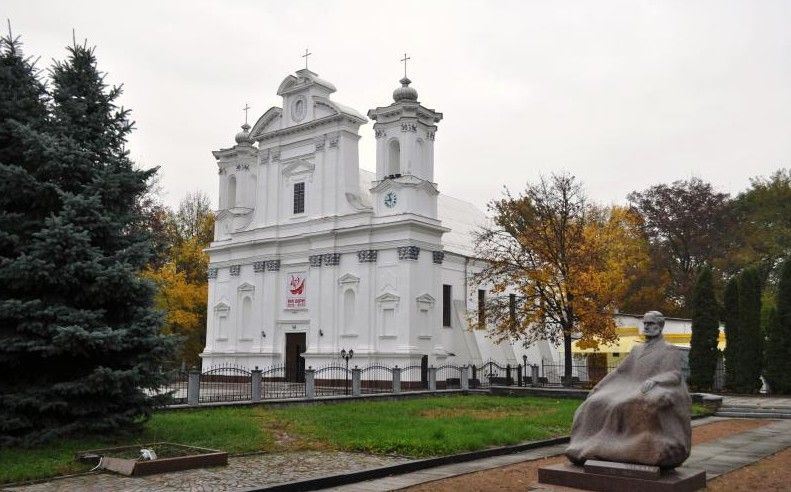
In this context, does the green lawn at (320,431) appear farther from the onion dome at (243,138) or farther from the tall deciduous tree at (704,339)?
the onion dome at (243,138)

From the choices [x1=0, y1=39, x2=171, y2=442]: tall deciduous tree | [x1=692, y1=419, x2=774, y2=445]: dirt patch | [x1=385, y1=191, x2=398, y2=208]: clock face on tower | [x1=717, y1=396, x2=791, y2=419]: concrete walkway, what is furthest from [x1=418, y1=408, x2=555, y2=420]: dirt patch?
[x1=385, y1=191, x2=398, y2=208]: clock face on tower

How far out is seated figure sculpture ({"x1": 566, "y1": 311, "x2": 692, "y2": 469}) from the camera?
8984 mm

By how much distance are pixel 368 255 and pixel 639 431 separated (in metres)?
26.8

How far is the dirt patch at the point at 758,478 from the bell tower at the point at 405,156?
24156 millimetres

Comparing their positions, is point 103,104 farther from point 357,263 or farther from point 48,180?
point 357,263

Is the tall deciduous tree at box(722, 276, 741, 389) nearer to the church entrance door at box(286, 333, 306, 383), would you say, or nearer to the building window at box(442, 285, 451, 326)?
the building window at box(442, 285, 451, 326)

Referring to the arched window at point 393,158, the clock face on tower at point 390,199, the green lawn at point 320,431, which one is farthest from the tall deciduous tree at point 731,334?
the arched window at point 393,158

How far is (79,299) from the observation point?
1384cm

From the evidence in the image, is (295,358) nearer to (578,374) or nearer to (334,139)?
(334,139)

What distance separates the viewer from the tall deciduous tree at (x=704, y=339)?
3131 cm

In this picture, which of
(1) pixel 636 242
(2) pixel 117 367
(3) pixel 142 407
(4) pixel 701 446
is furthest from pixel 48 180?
(1) pixel 636 242

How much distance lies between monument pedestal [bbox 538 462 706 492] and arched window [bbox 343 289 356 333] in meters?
26.4

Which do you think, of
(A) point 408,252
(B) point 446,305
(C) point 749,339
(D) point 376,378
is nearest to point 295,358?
(D) point 376,378

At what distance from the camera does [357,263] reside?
1419 inches
